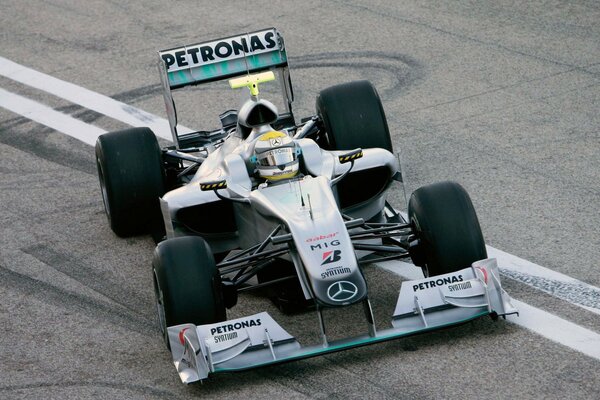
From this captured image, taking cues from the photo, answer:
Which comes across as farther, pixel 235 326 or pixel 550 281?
pixel 550 281

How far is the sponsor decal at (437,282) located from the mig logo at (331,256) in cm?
51

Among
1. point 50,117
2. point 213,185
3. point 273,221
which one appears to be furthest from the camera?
point 50,117

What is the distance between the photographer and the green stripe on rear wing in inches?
412

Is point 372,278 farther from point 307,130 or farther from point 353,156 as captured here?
point 307,130

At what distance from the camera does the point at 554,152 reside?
11.3 meters

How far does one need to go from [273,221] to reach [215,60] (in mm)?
2521

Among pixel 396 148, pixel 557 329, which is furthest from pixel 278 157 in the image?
pixel 396 148

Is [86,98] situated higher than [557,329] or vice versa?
[86,98]

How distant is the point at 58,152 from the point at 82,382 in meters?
4.83

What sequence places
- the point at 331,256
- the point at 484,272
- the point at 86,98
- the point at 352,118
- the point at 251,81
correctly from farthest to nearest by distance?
1. the point at 86,98
2. the point at 352,118
3. the point at 251,81
4. the point at 484,272
5. the point at 331,256

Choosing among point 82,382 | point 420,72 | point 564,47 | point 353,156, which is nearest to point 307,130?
point 353,156

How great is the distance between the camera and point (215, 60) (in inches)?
414

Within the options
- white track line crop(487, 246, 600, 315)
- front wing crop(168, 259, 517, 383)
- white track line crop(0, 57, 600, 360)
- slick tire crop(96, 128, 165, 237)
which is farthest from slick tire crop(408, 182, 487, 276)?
slick tire crop(96, 128, 165, 237)

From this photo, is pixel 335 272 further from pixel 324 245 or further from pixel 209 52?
pixel 209 52
